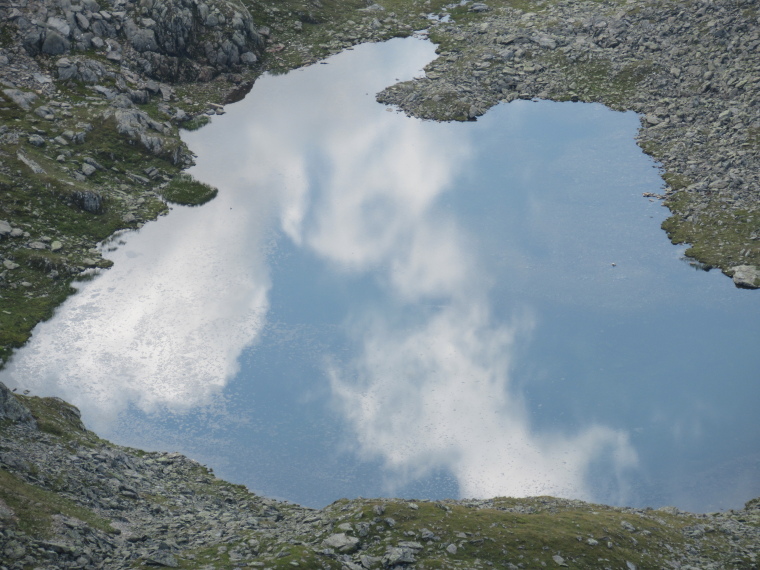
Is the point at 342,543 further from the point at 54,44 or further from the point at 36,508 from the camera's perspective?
the point at 54,44

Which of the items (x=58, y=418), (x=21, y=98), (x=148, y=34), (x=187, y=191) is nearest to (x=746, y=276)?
(x=187, y=191)

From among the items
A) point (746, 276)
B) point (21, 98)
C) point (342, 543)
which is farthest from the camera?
point (21, 98)

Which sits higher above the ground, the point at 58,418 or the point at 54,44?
the point at 54,44

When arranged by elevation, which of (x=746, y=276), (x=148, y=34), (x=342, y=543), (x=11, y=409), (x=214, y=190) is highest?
(x=148, y=34)

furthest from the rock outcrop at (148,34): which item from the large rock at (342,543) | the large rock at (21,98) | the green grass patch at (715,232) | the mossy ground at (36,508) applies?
the large rock at (342,543)

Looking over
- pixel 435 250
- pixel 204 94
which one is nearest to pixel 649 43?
pixel 435 250

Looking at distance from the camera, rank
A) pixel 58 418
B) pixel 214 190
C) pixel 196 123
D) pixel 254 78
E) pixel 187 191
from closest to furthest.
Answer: pixel 58 418
pixel 187 191
pixel 214 190
pixel 196 123
pixel 254 78

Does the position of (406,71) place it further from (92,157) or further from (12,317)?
(12,317)

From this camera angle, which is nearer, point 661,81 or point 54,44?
point 54,44
